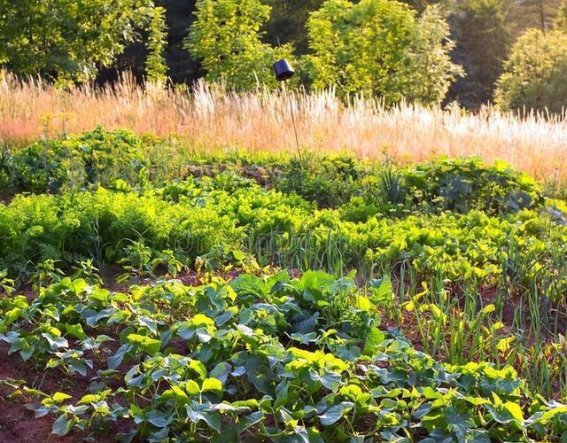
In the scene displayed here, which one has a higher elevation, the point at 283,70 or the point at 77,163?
the point at 283,70

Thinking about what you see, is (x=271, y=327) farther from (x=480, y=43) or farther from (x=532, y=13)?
(x=532, y=13)

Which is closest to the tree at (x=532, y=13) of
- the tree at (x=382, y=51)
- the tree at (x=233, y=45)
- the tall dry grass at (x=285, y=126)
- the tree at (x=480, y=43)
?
the tree at (x=480, y=43)

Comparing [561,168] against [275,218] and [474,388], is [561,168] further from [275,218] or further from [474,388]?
[474,388]

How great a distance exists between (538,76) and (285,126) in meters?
15.5

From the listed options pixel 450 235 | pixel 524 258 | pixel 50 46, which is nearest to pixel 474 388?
pixel 524 258

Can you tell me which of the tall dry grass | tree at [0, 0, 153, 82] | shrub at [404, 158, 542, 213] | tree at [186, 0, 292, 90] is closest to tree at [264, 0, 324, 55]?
tree at [186, 0, 292, 90]

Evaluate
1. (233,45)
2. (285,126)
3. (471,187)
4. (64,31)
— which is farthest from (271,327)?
(233,45)

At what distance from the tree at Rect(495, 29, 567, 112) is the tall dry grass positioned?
12.4m

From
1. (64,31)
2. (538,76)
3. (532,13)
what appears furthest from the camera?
(532,13)

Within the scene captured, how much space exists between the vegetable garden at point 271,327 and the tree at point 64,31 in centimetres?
912

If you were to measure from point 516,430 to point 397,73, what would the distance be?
1898 centimetres

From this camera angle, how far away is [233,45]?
69.4ft

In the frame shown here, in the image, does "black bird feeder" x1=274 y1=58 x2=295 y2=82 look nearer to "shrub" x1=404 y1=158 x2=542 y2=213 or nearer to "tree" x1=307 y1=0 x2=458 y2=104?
"shrub" x1=404 y1=158 x2=542 y2=213

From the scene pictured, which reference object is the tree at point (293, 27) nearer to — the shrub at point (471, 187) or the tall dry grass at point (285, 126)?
the tall dry grass at point (285, 126)
